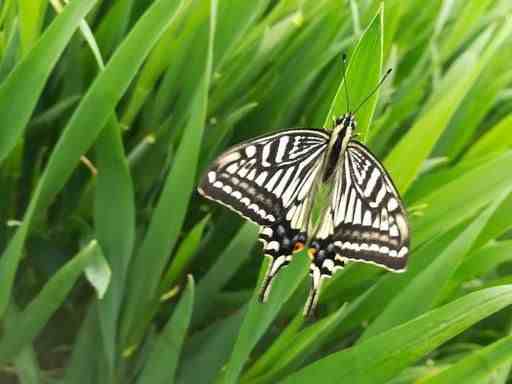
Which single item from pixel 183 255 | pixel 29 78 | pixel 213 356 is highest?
pixel 29 78

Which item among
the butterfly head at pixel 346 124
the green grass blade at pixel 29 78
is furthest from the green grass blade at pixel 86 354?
the butterfly head at pixel 346 124

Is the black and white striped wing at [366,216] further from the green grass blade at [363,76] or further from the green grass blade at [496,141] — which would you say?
the green grass blade at [496,141]

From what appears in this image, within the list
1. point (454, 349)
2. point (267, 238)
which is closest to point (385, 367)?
point (267, 238)

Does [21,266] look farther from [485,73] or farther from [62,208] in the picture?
[485,73]

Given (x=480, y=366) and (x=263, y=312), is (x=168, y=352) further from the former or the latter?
(x=480, y=366)

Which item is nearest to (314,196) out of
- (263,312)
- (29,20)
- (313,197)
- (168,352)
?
(313,197)
